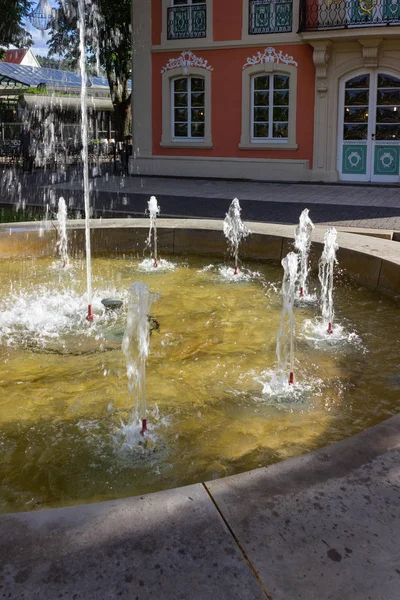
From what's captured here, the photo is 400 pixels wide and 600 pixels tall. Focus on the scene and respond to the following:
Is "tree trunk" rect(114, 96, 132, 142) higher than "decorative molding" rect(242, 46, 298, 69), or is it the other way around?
"decorative molding" rect(242, 46, 298, 69)

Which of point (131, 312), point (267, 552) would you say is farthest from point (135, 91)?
point (267, 552)


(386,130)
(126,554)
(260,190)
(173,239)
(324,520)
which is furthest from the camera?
(386,130)

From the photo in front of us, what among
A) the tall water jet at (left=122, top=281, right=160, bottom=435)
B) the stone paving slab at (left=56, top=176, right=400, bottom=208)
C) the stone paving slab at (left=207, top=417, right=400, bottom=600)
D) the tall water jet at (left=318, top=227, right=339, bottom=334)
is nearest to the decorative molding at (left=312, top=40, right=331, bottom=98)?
the stone paving slab at (left=56, top=176, right=400, bottom=208)

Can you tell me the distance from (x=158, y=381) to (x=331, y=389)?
1144mm

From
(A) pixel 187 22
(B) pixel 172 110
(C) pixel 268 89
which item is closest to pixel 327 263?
(C) pixel 268 89

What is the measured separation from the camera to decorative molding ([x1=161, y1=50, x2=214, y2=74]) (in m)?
20.1

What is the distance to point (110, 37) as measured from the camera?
2780cm

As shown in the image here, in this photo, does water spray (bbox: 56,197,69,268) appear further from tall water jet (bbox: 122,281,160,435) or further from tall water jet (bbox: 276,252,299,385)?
tall water jet (bbox: 122,281,160,435)

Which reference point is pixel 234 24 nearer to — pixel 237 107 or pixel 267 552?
pixel 237 107

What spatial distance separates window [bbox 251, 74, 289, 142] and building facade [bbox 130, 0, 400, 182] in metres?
0.03

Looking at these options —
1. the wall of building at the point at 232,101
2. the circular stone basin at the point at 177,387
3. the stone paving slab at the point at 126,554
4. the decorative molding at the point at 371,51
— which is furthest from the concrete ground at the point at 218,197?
the stone paving slab at the point at 126,554

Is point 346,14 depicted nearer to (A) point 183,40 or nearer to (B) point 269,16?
(B) point 269,16

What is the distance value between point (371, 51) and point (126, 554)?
17790 mm

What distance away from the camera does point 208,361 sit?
196 inches
